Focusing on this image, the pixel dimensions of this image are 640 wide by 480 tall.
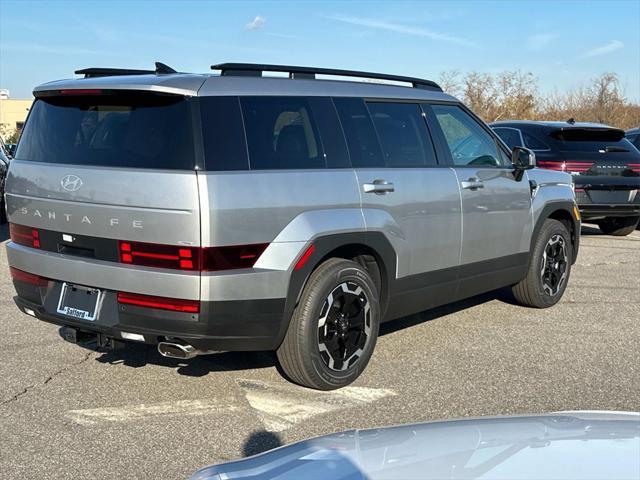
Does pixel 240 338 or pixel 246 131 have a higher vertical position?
pixel 246 131

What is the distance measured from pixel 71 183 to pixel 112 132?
372 millimetres

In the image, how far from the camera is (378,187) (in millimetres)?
4840

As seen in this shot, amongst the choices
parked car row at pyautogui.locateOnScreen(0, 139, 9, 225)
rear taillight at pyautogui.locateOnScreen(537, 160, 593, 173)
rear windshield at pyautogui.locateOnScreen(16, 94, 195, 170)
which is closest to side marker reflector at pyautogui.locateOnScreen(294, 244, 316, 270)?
rear windshield at pyautogui.locateOnScreen(16, 94, 195, 170)

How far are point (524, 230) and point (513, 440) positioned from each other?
444 centimetres

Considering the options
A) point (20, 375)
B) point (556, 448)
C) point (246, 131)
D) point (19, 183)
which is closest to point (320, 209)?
point (246, 131)

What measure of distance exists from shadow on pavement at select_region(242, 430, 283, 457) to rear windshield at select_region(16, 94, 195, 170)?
4.84ft

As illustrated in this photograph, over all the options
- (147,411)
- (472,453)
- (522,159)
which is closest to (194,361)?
(147,411)

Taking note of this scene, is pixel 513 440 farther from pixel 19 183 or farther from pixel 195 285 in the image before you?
pixel 19 183

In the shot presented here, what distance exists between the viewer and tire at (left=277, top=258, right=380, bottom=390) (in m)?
4.44

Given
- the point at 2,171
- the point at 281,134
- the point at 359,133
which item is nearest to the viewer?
the point at 281,134

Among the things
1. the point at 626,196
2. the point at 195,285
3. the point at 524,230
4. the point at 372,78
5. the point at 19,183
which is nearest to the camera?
the point at 195,285

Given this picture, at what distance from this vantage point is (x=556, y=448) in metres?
1.99

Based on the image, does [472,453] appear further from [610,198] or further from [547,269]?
[610,198]

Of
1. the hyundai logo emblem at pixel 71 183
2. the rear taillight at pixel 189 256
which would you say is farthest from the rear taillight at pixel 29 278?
the rear taillight at pixel 189 256
